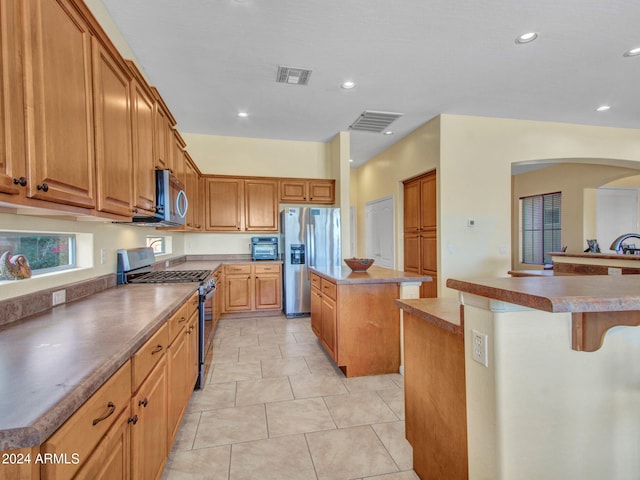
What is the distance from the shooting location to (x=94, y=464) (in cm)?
87

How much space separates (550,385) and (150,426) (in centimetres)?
156

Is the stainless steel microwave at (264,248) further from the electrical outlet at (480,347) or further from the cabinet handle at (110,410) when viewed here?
the electrical outlet at (480,347)

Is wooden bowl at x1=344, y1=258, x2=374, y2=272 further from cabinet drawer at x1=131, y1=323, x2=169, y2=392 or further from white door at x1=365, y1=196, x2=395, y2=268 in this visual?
white door at x1=365, y1=196, x2=395, y2=268

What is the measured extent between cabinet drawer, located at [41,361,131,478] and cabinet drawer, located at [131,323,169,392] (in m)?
0.06

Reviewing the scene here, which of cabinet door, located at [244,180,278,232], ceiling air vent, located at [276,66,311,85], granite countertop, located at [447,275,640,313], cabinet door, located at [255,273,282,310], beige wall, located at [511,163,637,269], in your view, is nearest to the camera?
granite countertop, located at [447,275,640,313]

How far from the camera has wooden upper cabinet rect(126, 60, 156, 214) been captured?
80.7 inches

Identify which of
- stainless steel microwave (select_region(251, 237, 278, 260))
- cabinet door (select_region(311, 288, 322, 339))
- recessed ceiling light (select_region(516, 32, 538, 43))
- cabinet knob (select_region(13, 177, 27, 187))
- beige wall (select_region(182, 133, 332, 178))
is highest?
recessed ceiling light (select_region(516, 32, 538, 43))

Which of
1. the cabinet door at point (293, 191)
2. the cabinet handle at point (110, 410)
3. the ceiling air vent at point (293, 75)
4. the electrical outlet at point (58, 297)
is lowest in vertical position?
the cabinet handle at point (110, 410)

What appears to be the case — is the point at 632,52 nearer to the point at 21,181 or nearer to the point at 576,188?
the point at 576,188

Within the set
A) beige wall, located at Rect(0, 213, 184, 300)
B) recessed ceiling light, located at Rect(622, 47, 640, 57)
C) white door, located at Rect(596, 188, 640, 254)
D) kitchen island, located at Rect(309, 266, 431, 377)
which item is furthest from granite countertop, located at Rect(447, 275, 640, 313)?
white door, located at Rect(596, 188, 640, 254)

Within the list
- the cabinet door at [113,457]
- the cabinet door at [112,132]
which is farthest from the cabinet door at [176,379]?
the cabinet door at [112,132]

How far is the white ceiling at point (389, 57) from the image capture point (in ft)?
7.67

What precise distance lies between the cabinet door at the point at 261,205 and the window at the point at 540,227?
541 cm

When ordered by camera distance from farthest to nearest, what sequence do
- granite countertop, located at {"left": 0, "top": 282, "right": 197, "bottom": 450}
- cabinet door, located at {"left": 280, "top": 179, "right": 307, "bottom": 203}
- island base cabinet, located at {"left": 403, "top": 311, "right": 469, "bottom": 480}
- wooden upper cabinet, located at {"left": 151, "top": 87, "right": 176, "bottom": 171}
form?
cabinet door, located at {"left": 280, "top": 179, "right": 307, "bottom": 203} < wooden upper cabinet, located at {"left": 151, "top": 87, "right": 176, "bottom": 171} < island base cabinet, located at {"left": 403, "top": 311, "right": 469, "bottom": 480} < granite countertop, located at {"left": 0, "top": 282, "right": 197, "bottom": 450}
